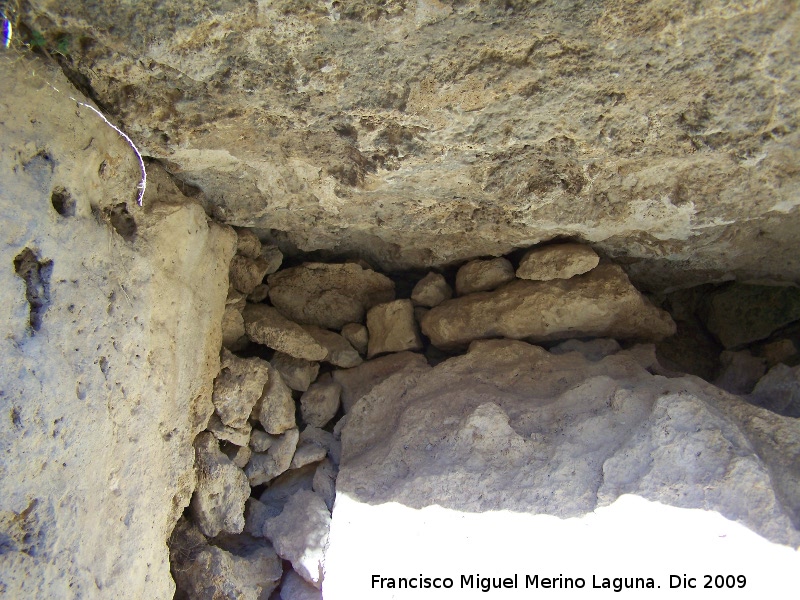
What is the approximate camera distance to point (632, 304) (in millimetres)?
2150

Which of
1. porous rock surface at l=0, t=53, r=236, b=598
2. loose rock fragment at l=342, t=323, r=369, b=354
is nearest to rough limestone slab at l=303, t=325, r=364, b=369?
loose rock fragment at l=342, t=323, r=369, b=354

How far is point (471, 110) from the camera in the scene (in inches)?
59.8

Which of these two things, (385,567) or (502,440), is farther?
(502,440)

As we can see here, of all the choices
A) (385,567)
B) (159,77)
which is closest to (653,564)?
(385,567)

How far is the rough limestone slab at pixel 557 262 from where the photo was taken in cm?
203

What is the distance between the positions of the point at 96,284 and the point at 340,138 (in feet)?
2.22

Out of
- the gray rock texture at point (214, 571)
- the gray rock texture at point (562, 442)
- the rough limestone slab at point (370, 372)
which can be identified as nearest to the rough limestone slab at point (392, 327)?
the rough limestone slab at point (370, 372)

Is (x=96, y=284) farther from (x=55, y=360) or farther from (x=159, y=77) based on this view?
(x=159, y=77)

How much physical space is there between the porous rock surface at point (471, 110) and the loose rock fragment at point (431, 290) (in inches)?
12.9

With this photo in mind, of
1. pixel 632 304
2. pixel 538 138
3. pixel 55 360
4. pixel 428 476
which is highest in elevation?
pixel 538 138

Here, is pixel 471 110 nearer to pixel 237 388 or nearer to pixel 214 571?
pixel 237 388

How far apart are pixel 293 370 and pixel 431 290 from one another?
0.56 m

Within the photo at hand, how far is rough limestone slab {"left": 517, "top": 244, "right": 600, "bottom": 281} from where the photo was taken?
203cm

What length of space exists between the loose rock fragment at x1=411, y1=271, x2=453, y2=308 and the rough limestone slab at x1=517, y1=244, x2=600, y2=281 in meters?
0.31
